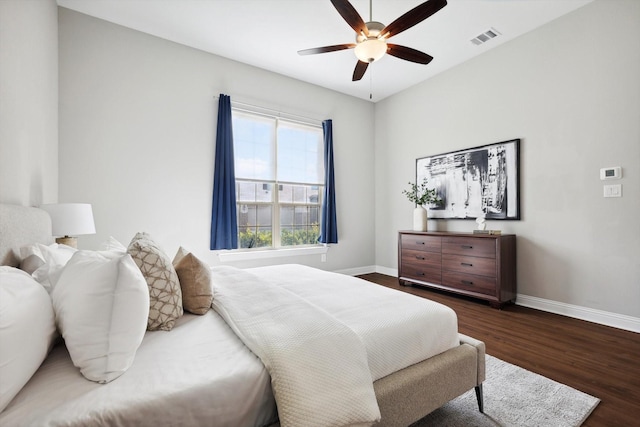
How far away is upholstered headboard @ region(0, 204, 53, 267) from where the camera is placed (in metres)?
1.23

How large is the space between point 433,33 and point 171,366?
3931 mm

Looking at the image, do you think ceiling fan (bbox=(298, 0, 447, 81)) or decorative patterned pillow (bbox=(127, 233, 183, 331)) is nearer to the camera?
decorative patterned pillow (bbox=(127, 233, 183, 331))

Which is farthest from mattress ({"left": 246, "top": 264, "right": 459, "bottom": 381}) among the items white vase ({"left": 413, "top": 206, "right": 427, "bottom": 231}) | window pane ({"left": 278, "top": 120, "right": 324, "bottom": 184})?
window pane ({"left": 278, "top": 120, "right": 324, "bottom": 184})

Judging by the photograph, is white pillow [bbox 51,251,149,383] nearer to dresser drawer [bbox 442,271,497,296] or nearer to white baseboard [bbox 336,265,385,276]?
dresser drawer [bbox 442,271,497,296]

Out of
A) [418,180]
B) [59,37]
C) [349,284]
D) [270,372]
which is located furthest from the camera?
[418,180]

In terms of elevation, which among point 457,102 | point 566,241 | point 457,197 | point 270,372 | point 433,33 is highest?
point 433,33

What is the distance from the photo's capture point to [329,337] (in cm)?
113

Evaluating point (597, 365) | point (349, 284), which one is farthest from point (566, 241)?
point (349, 284)

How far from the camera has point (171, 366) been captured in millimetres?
982

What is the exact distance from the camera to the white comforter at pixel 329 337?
38.3 inches

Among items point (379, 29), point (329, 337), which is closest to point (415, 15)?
point (379, 29)

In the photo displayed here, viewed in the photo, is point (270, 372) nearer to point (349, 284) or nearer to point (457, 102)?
point (349, 284)

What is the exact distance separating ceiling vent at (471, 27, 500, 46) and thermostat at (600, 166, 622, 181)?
1.90 meters

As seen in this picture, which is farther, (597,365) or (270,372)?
(597,365)
